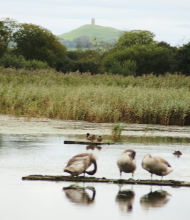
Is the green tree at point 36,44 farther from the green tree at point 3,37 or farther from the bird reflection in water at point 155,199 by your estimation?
the bird reflection in water at point 155,199

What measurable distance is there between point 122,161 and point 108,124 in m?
12.1

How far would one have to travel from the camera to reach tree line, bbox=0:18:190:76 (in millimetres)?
54125

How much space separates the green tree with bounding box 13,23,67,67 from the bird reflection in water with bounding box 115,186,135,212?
257 ft

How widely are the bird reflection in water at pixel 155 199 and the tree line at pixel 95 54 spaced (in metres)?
32.2

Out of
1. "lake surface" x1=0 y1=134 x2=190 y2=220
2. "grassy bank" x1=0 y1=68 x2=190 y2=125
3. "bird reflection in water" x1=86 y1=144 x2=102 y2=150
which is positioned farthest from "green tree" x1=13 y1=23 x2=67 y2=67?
"lake surface" x1=0 y1=134 x2=190 y2=220

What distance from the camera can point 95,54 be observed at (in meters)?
110

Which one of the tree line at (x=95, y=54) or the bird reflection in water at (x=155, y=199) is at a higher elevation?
the tree line at (x=95, y=54)

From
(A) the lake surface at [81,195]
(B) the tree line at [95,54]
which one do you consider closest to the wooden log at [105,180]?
(A) the lake surface at [81,195]

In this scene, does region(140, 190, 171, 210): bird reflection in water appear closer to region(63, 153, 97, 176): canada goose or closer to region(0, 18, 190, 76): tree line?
region(63, 153, 97, 176): canada goose

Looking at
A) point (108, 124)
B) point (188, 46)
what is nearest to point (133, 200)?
point (108, 124)

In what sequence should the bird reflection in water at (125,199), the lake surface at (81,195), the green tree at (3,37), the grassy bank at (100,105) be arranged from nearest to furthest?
the lake surface at (81,195)
the bird reflection in water at (125,199)
the grassy bank at (100,105)
the green tree at (3,37)

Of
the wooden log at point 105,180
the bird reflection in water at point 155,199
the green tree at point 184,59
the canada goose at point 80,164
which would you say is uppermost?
the green tree at point 184,59

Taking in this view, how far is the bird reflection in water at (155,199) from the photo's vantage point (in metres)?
8.46

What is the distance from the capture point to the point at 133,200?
28.6ft
